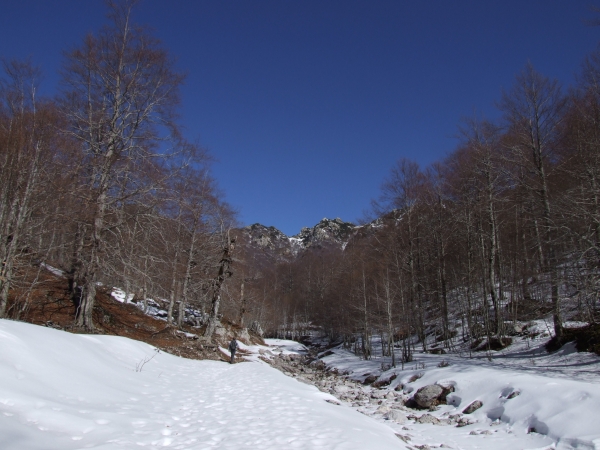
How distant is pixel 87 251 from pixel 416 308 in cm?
1686

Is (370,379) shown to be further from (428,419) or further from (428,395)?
(428,419)

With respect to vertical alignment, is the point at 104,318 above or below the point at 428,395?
above

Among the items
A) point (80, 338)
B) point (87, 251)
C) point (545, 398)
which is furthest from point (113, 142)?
point (545, 398)

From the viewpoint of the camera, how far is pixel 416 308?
68.8 ft

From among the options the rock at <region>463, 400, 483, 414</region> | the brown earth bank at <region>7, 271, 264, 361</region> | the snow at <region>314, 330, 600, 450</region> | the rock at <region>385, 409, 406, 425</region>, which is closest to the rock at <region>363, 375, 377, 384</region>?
the snow at <region>314, 330, 600, 450</region>

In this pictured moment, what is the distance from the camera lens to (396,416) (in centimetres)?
970

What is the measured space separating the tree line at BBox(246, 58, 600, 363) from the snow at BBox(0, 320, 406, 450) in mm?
9541

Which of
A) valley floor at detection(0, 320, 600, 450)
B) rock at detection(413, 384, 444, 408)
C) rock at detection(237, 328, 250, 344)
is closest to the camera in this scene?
valley floor at detection(0, 320, 600, 450)

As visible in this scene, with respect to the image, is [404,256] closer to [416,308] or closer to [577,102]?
[416,308]

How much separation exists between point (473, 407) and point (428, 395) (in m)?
1.72

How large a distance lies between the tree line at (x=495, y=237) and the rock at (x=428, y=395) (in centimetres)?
528

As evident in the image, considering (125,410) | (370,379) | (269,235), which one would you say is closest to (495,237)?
(370,379)

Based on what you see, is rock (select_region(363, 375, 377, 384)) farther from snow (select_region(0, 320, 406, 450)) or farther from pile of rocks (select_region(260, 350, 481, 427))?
snow (select_region(0, 320, 406, 450))

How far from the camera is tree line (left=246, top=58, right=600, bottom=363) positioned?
42.2 ft
